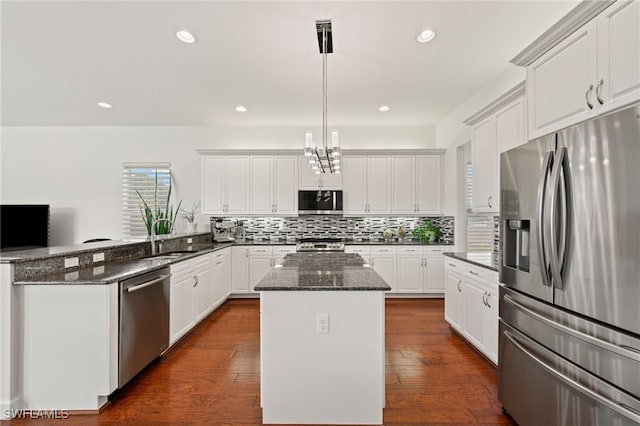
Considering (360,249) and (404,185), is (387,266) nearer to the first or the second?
(360,249)

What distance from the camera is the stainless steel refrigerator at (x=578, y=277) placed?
1258 millimetres

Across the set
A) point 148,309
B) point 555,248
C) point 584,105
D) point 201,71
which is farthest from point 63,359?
point 584,105

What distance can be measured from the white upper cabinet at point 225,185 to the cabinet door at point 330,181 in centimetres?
131

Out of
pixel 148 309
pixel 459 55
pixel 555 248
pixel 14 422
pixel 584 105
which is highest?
pixel 459 55

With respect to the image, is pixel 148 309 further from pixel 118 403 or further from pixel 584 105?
pixel 584 105

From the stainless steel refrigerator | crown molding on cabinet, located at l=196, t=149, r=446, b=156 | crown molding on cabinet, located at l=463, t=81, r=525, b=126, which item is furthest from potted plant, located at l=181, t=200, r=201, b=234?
the stainless steel refrigerator

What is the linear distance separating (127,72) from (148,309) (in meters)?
2.69

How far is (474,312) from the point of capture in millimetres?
3018

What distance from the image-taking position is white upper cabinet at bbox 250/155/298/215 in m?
5.21

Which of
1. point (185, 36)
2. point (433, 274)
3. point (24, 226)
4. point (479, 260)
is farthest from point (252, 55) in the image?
point (24, 226)

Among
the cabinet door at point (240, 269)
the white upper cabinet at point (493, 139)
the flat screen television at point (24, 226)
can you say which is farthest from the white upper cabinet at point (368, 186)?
the flat screen television at point (24, 226)

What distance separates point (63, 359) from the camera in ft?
7.06

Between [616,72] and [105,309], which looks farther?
[105,309]

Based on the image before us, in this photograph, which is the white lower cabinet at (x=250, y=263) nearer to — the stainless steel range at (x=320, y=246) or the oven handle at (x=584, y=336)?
the stainless steel range at (x=320, y=246)
